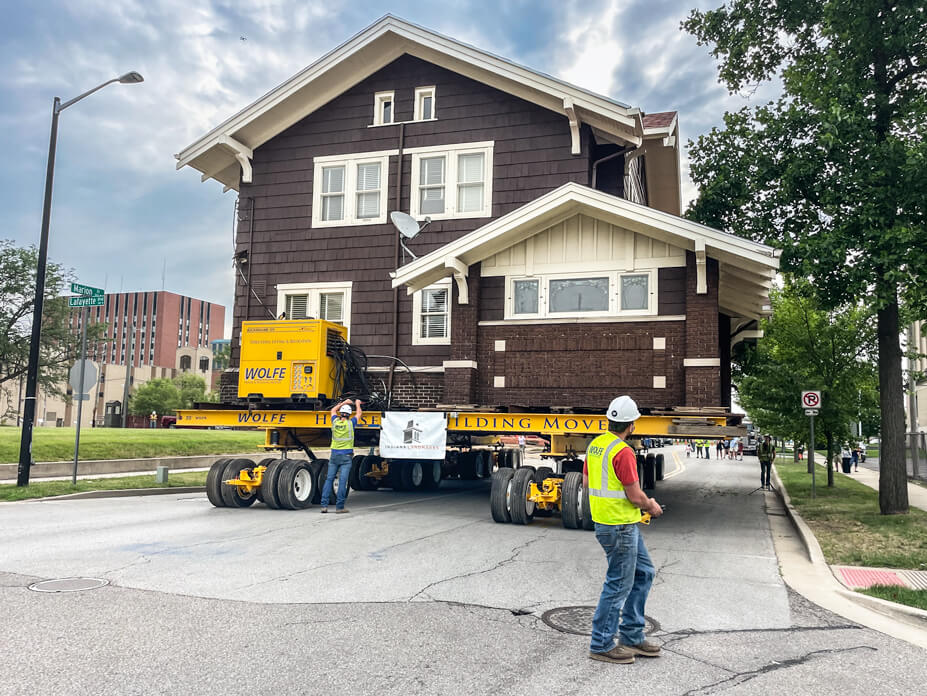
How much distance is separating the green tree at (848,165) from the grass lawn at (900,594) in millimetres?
5806

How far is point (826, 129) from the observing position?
12.8m

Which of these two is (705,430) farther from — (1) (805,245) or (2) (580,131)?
(2) (580,131)

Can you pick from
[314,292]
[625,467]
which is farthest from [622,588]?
[314,292]

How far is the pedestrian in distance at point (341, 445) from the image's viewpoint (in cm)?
1309

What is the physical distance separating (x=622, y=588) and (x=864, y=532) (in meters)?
8.58

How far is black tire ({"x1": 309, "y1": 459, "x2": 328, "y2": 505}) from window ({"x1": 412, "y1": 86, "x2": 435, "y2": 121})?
9.38 m

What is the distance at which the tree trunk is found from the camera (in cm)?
1360

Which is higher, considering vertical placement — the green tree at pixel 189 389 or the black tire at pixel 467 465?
the green tree at pixel 189 389

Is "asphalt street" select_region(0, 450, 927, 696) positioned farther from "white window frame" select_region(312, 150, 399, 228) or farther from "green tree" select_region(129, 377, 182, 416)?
"green tree" select_region(129, 377, 182, 416)

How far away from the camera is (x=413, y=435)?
45.0ft

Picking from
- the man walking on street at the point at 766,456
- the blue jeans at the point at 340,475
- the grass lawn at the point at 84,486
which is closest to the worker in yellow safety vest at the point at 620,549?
the blue jeans at the point at 340,475

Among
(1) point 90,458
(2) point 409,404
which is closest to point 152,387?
(1) point 90,458

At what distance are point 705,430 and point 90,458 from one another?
18.3m

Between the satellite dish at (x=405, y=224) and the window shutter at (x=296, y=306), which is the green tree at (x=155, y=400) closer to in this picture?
the window shutter at (x=296, y=306)
